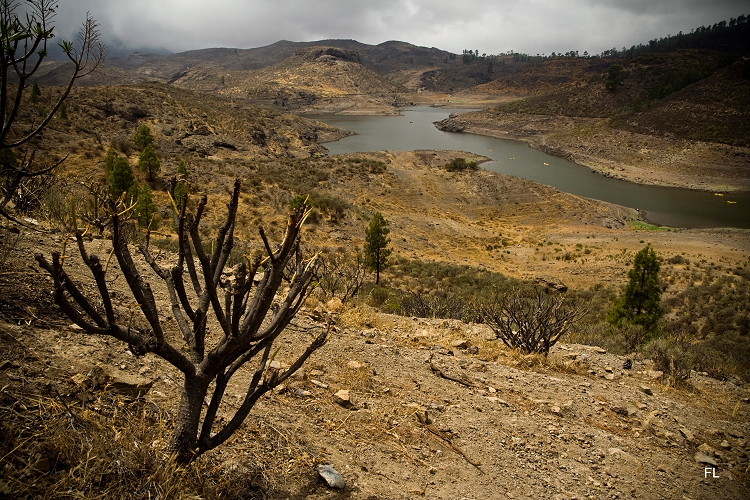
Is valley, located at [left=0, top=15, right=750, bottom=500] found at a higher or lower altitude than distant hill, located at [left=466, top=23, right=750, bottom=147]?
lower

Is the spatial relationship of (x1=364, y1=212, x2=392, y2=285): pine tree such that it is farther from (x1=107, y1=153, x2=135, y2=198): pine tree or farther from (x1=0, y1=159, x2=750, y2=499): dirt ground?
(x1=0, y1=159, x2=750, y2=499): dirt ground

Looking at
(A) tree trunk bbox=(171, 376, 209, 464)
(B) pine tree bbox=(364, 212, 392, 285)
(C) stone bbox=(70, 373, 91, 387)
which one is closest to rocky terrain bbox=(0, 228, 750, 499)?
(C) stone bbox=(70, 373, 91, 387)

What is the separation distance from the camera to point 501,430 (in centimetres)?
419

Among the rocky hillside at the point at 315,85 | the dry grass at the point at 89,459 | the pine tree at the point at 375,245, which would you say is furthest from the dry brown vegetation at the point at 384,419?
the rocky hillside at the point at 315,85

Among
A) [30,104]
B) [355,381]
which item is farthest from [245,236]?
[30,104]

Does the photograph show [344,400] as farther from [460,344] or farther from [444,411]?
[460,344]

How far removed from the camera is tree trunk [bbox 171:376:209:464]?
2.30 meters

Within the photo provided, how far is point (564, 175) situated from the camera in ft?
198

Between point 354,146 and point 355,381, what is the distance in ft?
249

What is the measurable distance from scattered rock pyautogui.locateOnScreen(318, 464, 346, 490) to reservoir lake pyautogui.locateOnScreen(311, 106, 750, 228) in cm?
4924

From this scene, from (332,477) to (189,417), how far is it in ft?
3.70

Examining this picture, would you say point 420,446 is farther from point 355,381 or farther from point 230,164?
point 230,164

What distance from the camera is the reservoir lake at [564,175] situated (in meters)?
45.2

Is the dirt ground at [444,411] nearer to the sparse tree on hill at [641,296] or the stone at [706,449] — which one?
the stone at [706,449]
